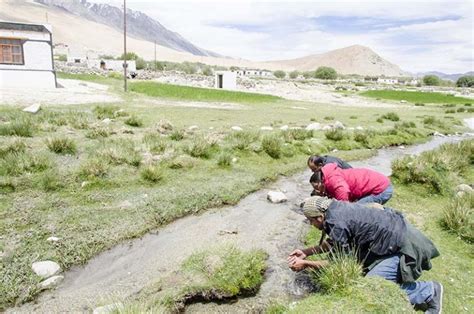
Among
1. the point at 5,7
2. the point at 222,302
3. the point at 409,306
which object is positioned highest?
the point at 5,7

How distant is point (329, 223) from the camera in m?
3.85

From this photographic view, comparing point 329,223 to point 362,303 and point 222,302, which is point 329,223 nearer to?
point 362,303

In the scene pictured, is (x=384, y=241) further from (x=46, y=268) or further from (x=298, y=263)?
(x=46, y=268)

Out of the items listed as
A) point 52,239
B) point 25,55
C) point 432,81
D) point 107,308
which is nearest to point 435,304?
point 107,308

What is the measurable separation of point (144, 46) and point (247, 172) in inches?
8075

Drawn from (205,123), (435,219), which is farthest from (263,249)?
(205,123)

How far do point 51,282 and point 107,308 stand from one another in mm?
1245

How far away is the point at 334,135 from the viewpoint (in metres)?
14.0

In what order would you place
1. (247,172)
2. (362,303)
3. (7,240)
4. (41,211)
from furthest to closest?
(247,172), (41,211), (7,240), (362,303)

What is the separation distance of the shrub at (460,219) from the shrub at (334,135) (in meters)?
7.14

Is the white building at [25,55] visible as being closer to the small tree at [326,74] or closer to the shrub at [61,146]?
the shrub at [61,146]

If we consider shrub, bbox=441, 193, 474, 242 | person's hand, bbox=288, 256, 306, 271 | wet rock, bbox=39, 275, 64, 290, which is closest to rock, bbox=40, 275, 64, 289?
wet rock, bbox=39, 275, 64, 290

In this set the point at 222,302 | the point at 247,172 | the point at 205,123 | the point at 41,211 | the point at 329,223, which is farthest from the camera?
the point at 205,123

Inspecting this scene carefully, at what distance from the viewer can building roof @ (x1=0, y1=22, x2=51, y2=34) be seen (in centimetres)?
2686
